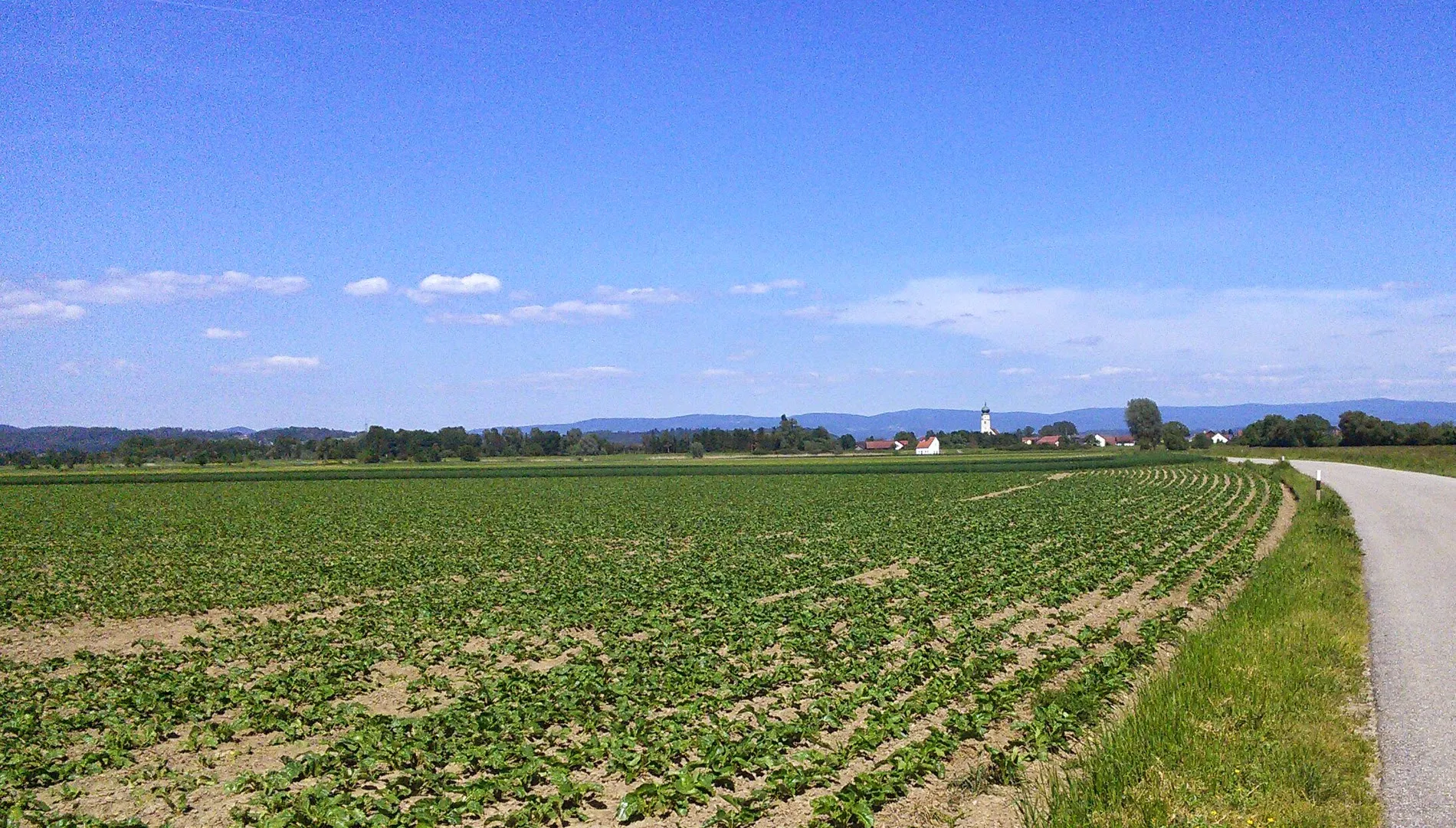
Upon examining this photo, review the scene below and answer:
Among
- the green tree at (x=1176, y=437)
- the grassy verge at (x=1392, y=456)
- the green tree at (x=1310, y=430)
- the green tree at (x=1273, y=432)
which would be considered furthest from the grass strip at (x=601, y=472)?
the green tree at (x=1176, y=437)

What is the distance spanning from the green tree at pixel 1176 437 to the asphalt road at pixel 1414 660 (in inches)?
5977

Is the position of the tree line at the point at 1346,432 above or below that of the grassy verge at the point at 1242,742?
above

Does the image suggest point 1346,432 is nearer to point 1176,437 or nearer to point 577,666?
point 1176,437

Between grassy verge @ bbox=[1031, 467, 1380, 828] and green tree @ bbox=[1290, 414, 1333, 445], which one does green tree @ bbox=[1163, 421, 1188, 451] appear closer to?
green tree @ bbox=[1290, 414, 1333, 445]

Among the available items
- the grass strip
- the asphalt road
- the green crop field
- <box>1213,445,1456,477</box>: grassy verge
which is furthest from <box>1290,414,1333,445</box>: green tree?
the asphalt road

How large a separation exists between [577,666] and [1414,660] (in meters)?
11.0

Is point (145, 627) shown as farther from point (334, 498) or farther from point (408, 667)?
point (334, 498)

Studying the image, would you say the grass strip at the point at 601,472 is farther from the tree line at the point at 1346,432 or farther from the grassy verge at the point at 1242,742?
the grassy verge at the point at 1242,742

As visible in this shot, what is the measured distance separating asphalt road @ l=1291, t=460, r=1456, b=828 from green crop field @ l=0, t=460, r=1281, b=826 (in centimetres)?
275

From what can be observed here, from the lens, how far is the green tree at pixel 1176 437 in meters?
174

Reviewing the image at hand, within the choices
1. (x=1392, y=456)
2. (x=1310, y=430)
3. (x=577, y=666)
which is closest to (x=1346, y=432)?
(x=1310, y=430)

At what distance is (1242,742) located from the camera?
354 inches

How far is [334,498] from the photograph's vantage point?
61375 millimetres

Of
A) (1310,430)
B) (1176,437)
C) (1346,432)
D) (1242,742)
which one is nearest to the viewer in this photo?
(1242,742)
